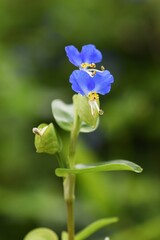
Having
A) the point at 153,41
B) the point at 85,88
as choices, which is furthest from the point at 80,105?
the point at 153,41

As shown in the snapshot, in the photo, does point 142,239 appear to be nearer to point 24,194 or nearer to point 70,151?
point 24,194

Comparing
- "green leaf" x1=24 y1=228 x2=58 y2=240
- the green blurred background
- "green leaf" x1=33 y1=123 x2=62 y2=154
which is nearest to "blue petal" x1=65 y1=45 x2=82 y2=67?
"green leaf" x1=33 y1=123 x2=62 y2=154

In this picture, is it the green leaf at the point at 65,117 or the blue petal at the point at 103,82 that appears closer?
the blue petal at the point at 103,82

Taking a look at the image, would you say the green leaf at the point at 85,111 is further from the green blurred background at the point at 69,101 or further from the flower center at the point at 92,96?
the green blurred background at the point at 69,101

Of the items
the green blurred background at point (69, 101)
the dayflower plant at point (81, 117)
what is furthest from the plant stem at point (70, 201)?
the green blurred background at point (69, 101)

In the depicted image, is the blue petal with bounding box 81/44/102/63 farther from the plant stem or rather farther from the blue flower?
the plant stem

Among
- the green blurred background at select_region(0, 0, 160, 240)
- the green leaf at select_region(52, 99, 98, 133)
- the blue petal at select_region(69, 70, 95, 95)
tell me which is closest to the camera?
the blue petal at select_region(69, 70, 95, 95)
